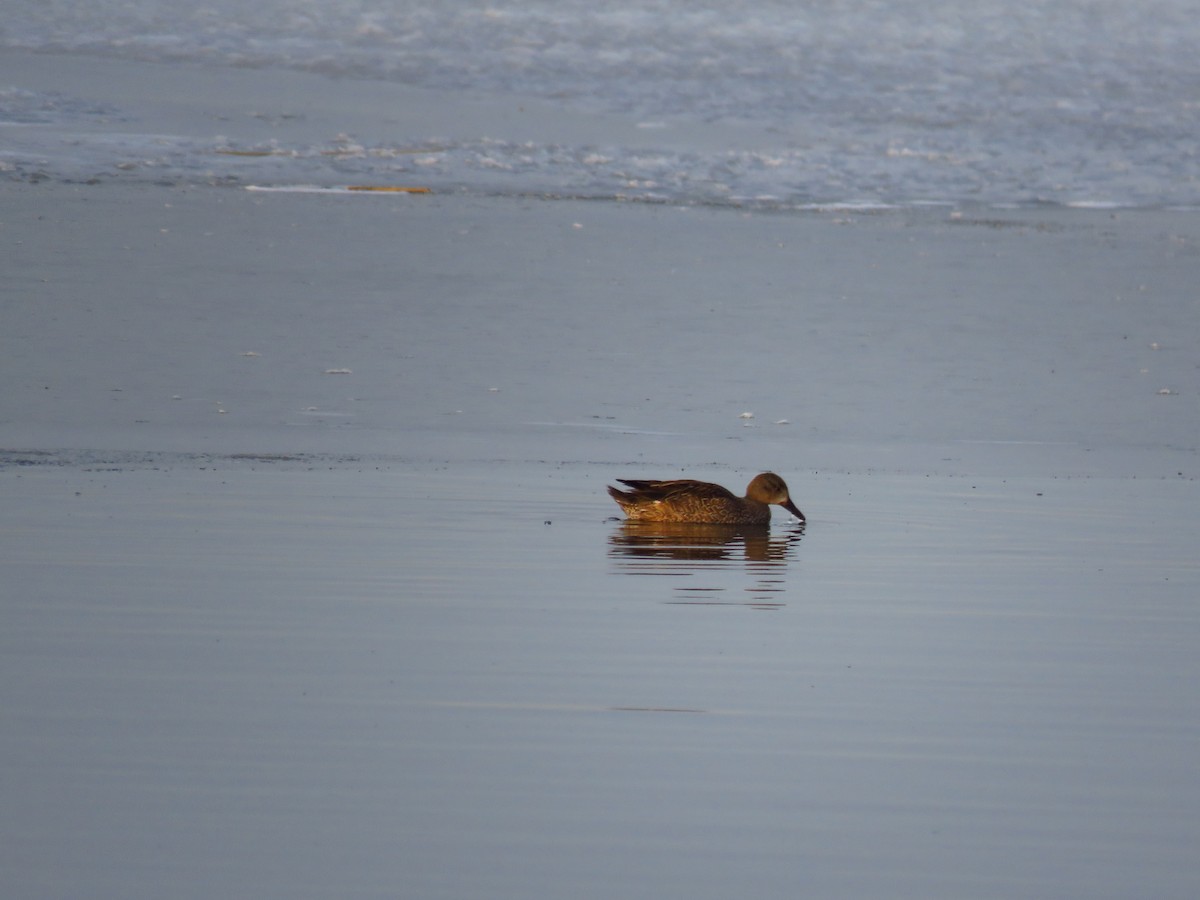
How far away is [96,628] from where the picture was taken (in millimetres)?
6324

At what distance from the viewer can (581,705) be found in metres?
5.48

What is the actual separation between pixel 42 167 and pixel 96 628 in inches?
560

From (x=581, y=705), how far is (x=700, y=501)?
4.37 m

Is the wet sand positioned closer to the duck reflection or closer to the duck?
the duck reflection

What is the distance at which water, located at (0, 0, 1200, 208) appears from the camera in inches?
834

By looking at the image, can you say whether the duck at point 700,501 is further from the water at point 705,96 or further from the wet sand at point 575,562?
the water at point 705,96

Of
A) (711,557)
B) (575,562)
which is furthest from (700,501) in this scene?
(575,562)

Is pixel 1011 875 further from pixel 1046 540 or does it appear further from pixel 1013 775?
pixel 1046 540

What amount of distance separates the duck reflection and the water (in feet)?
36.9

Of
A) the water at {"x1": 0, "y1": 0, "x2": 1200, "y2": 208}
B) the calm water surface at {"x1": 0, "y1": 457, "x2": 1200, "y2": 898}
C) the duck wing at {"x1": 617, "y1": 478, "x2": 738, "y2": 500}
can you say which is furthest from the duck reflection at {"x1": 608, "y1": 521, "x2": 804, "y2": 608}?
the water at {"x1": 0, "y1": 0, "x2": 1200, "y2": 208}

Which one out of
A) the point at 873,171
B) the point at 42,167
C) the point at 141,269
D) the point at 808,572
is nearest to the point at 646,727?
the point at 808,572

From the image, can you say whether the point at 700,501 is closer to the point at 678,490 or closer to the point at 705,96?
Answer: the point at 678,490

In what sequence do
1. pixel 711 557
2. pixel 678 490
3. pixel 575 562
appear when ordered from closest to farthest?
pixel 575 562, pixel 711 557, pixel 678 490

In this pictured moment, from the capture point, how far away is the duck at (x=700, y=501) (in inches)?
383
